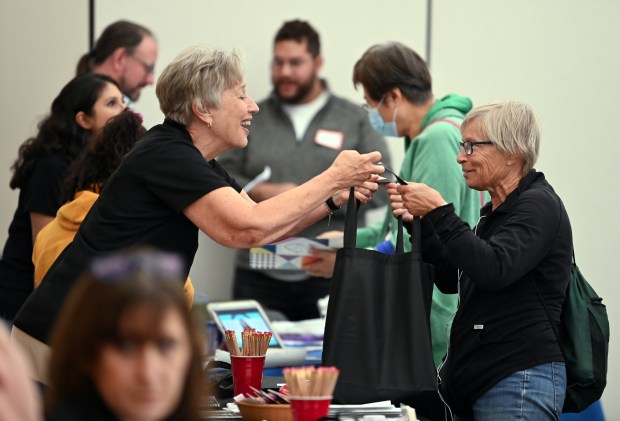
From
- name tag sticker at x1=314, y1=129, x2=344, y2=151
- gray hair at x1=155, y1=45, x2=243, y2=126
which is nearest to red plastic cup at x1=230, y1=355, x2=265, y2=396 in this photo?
gray hair at x1=155, y1=45, x2=243, y2=126

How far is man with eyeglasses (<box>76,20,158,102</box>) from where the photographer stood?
14.8 ft

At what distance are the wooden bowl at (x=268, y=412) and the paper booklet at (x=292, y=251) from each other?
149cm

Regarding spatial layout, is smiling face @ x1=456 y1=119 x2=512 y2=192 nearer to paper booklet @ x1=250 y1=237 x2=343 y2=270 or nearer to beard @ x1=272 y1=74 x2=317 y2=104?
paper booklet @ x1=250 y1=237 x2=343 y2=270

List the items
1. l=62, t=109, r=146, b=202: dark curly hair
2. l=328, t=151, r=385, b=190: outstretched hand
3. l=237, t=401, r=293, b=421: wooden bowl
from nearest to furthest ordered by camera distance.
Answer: l=237, t=401, r=293, b=421: wooden bowl
l=328, t=151, r=385, b=190: outstretched hand
l=62, t=109, r=146, b=202: dark curly hair

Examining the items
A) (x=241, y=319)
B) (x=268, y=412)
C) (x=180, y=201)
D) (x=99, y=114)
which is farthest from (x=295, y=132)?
(x=268, y=412)

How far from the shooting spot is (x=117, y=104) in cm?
376

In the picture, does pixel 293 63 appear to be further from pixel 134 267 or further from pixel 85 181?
pixel 134 267

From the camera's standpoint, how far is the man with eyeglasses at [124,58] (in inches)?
177

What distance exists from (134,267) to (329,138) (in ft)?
12.4

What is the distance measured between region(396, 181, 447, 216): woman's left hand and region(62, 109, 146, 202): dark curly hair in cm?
101

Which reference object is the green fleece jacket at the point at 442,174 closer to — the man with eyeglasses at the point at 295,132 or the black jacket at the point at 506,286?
the black jacket at the point at 506,286

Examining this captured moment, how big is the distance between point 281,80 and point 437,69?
926 millimetres

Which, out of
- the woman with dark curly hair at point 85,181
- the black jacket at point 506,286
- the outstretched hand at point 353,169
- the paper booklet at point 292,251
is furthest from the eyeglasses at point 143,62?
the black jacket at point 506,286

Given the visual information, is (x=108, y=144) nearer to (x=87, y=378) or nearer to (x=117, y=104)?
(x=117, y=104)
